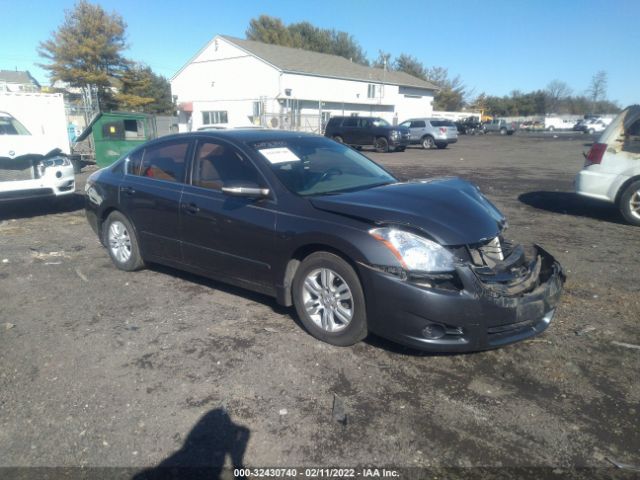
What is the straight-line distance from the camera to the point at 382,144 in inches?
947

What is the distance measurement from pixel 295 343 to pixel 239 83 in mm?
38698

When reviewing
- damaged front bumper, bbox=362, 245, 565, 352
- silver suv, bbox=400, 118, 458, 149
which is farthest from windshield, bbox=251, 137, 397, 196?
silver suv, bbox=400, 118, 458, 149

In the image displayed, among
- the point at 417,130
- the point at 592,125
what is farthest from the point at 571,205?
the point at 592,125

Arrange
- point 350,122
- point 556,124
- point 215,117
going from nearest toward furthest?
point 350,122 < point 215,117 < point 556,124

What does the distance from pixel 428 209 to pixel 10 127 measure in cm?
938

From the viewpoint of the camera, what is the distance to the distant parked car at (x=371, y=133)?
23766 millimetres

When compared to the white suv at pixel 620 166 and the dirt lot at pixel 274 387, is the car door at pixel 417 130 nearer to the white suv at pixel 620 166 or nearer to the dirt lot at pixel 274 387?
the white suv at pixel 620 166

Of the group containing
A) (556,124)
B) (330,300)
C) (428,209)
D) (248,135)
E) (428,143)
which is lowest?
(330,300)

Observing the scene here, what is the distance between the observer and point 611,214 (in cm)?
845

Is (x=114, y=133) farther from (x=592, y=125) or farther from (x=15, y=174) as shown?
(x=592, y=125)

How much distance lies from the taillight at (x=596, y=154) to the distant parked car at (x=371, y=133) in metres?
16.2

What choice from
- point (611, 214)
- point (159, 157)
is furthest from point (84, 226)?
point (611, 214)

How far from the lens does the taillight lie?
7.58 meters

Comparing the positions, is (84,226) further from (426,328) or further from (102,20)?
(102,20)
